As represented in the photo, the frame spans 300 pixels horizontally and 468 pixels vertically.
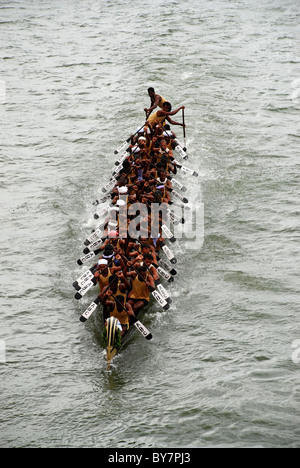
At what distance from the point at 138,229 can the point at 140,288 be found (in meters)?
2.25

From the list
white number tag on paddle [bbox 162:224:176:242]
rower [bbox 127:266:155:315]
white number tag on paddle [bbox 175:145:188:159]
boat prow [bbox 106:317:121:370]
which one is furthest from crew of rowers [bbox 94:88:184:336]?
boat prow [bbox 106:317:121:370]

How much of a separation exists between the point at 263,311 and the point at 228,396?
2.82 meters

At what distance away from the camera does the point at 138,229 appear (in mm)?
14047

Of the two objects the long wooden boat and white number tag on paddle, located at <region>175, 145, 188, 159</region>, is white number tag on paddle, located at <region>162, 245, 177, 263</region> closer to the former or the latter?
the long wooden boat

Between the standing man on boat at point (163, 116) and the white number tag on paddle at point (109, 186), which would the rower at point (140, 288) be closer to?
the white number tag on paddle at point (109, 186)

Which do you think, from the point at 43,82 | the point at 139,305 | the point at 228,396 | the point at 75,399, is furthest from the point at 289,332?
the point at 43,82

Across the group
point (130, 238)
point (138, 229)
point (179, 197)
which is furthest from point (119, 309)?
point (179, 197)

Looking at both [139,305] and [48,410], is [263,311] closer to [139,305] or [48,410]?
[139,305]

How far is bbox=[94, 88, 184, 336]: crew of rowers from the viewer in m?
11.7

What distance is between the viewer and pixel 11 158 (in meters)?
21.1

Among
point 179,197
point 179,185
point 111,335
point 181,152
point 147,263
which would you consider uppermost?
point 181,152

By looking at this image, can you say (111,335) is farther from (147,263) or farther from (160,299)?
(147,263)

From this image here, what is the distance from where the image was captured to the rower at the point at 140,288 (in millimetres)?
12062

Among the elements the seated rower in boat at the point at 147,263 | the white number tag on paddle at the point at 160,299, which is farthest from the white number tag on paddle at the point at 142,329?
the seated rower in boat at the point at 147,263
